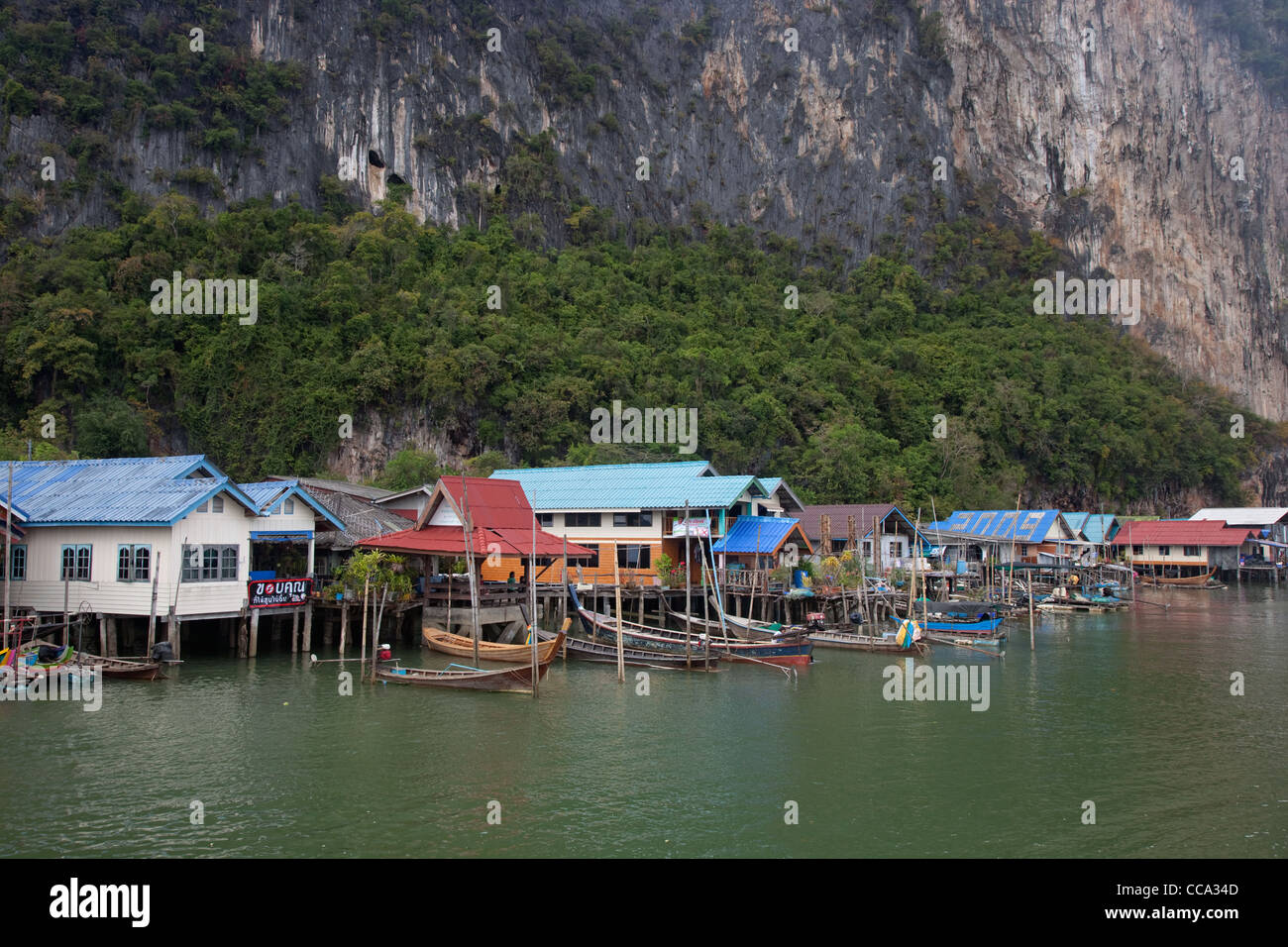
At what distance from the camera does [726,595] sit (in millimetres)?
37938

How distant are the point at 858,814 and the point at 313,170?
235 feet

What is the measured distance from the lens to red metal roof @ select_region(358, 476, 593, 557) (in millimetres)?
30062

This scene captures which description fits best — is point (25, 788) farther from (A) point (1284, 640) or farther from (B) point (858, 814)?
(A) point (1284, 640)

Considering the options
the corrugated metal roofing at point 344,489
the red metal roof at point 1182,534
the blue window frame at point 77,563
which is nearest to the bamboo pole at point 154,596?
the blue window frame at point 77,563

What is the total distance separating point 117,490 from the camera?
26.9 meters

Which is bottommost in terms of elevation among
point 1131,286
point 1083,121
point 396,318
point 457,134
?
point 396,318

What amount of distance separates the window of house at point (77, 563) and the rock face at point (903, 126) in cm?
5960

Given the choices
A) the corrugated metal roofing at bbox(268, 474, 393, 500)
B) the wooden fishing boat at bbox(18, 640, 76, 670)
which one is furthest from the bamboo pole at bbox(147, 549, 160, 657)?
the corrugated metal roofing at bbox(268, 474, 393, 500)

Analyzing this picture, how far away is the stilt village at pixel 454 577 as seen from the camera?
2523cm

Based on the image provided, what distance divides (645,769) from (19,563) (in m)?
19.7

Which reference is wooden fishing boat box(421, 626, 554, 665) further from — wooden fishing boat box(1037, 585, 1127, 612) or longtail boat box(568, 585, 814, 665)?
wooden fishing boat box(1037, 585, 1127, 612)
